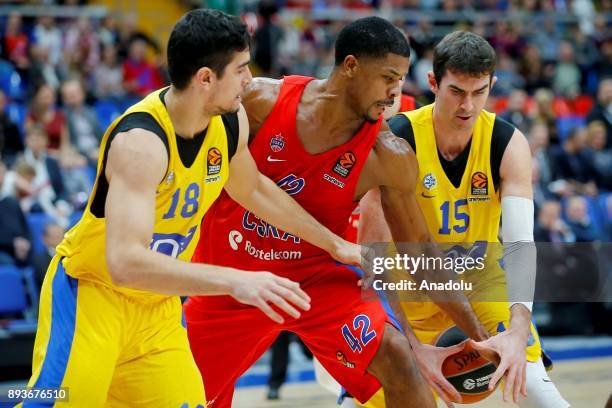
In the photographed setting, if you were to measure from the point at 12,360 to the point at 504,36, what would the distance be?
35.7 ft

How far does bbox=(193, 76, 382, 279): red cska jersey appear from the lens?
16.0 ft

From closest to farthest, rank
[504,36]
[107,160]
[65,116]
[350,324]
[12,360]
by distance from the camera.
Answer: [107,160] < [350,324] < [12,360] < [65,116] < [504,36]

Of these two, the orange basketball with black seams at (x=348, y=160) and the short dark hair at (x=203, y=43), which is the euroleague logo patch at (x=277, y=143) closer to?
the orange basketball with black seams at (x=348, y=160)

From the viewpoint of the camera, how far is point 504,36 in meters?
16.2

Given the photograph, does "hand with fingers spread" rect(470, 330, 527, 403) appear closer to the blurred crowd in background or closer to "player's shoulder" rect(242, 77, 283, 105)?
"player's shoulder" rect(242, 77, 283, 105)

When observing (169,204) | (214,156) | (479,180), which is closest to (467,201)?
(479,180)

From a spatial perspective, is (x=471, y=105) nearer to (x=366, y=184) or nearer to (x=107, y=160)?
(x=366, y=184)

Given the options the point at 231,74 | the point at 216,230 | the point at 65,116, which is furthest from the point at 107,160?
the point at 65,116

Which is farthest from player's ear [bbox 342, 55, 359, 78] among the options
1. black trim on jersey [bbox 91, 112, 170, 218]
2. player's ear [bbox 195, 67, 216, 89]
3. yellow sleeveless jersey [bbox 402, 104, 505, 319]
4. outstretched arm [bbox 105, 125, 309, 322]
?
outstretched arm [bbox 105, 125, 309, 322]

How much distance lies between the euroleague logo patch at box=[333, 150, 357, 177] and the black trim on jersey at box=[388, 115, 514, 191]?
0.41m

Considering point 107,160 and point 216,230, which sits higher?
point 107,160

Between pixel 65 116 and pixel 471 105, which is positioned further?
pixel 65 116

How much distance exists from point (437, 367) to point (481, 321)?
1.31 feet

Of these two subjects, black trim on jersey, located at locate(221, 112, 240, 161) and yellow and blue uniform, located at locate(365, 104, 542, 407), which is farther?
yellow and blue uniform, located at locate(365, 104, 542, 407)
